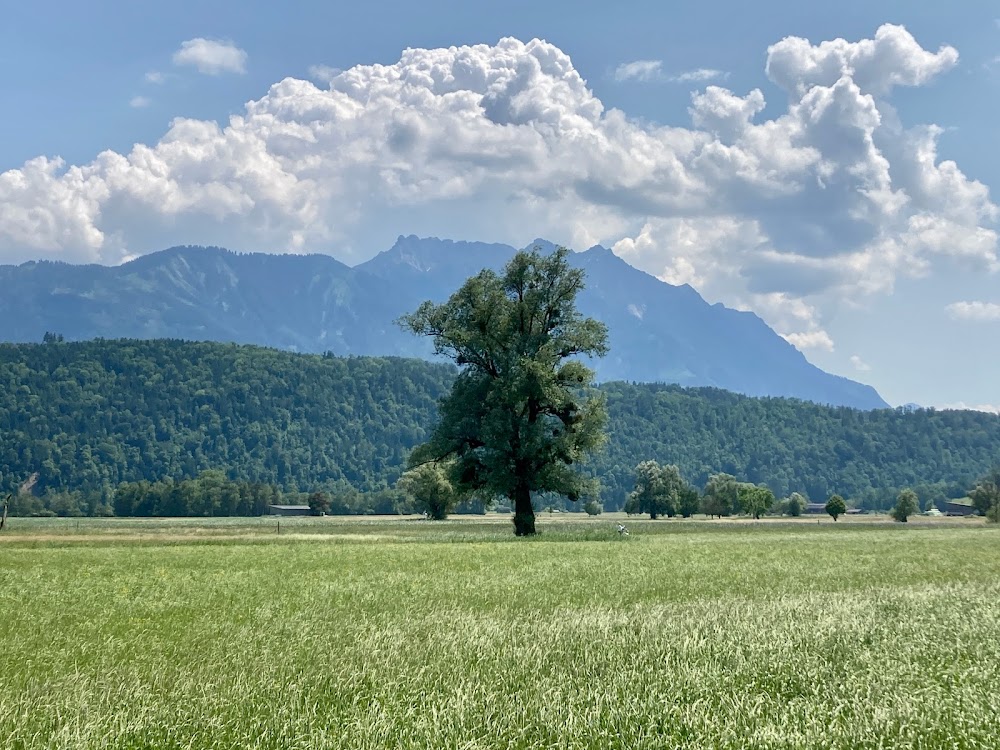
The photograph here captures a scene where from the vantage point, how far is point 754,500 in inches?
5945

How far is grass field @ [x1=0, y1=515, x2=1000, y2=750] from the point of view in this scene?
336 inches

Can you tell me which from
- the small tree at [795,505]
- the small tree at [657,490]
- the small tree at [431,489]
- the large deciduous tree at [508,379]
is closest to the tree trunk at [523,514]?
the large deciduous tree at [508,379]

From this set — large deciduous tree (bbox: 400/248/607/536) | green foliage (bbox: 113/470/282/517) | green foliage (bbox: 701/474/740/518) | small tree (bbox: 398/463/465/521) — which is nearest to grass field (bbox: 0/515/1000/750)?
large deciduous tree (bbox: 400/248/607/536)

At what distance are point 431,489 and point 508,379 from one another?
2208 inches

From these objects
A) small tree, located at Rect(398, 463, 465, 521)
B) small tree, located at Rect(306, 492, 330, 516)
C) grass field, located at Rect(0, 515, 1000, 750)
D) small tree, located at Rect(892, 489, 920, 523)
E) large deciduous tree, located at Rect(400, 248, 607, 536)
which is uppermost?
large deciduous tree, located at Rect(400, 248, 607, 536)

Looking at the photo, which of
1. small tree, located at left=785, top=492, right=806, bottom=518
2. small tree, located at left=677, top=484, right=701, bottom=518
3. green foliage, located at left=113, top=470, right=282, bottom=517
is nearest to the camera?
small tree, located at left=677, top=484, right=701, bottom=518

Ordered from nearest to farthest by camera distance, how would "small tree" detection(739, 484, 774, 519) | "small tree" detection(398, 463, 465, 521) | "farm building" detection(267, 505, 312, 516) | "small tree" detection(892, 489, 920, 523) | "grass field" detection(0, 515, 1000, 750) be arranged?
"grass field" detection(0, 515, 1000, 750)
"small tree" detection(398, 463, 465, 521)
"small tree" detection(892, 489, 920, 523)
"small tree" detection(739, 484, 774, 519)
"farm building" detection(267, 505, 312, 516)

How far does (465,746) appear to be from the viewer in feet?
26.0

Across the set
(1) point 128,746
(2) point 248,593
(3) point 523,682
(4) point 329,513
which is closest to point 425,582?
(2) point 248,593

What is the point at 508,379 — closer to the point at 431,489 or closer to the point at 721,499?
the point at 431,489

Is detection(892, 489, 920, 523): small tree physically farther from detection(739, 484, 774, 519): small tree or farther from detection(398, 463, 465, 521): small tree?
detection(398, 463, 465, 521): small tree

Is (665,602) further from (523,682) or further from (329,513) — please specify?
(329,513)

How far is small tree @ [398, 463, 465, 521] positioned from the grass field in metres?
78.4

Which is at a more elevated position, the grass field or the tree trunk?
the grass field
